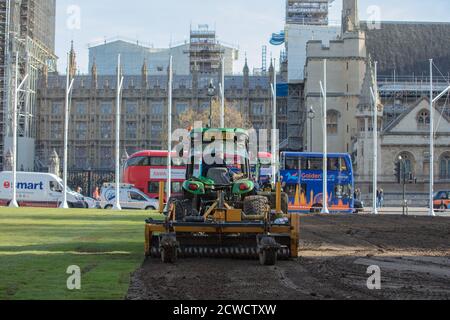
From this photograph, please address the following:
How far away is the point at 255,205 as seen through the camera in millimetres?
16516

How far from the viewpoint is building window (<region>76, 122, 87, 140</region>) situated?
366 ft

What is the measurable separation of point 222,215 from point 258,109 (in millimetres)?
94839

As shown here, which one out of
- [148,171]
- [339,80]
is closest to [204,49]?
[339,80]

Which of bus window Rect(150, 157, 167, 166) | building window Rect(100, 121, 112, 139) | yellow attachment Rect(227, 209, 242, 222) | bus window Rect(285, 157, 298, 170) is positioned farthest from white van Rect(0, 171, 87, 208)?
building window Rect(100, 121, 112, 139)

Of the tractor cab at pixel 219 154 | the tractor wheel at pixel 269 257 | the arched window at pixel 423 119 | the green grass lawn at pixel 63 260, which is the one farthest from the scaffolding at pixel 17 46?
the tractor wheel at pixel 269 257

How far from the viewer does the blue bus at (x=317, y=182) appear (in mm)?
55469

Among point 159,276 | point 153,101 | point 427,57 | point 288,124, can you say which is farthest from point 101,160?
Result: point 159,276

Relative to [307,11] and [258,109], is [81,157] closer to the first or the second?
[258,109]

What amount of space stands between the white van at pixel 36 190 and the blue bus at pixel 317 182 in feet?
51.2

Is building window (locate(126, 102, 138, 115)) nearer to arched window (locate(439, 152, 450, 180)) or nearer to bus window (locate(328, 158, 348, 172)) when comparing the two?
arched window (locate(439, 152, 450, 180))

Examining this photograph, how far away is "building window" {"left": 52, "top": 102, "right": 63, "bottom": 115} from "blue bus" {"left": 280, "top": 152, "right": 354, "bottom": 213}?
6286 cm

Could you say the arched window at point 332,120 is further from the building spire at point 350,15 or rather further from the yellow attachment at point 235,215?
the yellow attachment at point 235,215

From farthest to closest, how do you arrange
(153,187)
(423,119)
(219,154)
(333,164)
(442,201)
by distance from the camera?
(423,119) < (153,187) < (442,201) < (333,164) < (219,154)

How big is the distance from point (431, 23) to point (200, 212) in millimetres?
91885
